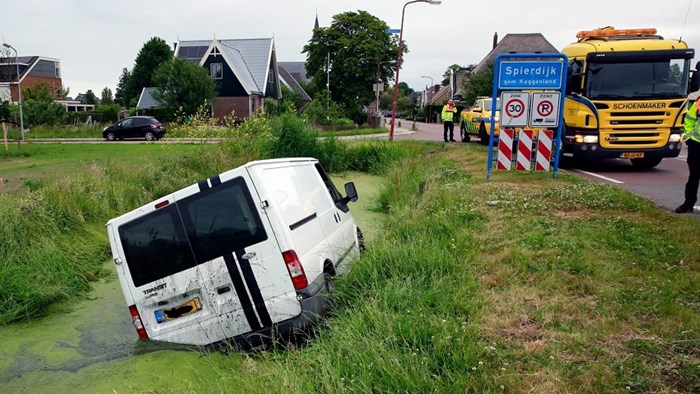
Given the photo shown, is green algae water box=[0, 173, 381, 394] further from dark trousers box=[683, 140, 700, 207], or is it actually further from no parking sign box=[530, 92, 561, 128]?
no parking sign box=[530, 92, 561, 128]

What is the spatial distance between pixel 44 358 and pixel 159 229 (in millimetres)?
2137

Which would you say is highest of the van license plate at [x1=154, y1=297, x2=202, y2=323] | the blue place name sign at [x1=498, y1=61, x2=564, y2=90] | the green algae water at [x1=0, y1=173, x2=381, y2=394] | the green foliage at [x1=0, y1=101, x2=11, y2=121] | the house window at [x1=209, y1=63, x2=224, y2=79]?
the house window at [x1=209, y1=63, x2=224, y2=79]

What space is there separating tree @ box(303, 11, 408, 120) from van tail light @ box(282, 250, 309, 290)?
46.8 meters

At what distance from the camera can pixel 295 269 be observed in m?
4.24

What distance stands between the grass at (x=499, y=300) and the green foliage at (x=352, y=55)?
4364cm

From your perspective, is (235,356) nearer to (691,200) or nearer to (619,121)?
(691,200)

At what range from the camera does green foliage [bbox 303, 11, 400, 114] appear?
5078 cm

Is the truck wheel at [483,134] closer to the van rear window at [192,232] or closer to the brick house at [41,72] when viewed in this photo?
the van rear window at [192,232]

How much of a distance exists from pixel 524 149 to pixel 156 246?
7.25 m

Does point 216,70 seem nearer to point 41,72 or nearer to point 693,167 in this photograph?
point 41,72

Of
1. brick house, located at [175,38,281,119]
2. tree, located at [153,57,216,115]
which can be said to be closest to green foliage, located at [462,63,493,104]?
brick house, located at [175,38,281,119]

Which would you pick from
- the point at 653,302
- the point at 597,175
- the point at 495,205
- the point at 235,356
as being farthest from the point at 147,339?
the point at 597,175

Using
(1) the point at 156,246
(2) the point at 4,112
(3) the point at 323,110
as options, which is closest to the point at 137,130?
(2) the point at 4,112

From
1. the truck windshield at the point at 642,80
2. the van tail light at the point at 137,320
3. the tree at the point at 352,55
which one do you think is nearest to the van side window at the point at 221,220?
the van tail light at the point at 137,320
